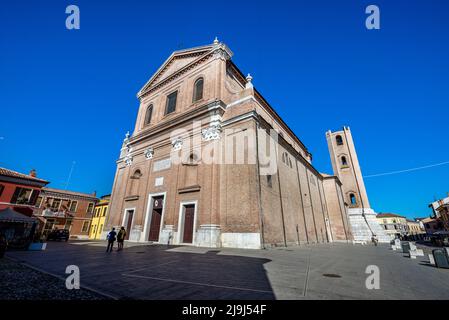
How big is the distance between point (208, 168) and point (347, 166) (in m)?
33.4

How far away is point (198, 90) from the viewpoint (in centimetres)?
1994

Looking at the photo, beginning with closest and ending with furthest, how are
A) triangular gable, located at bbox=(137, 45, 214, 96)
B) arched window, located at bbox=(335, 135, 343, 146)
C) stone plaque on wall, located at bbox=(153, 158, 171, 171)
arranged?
stone plaque on wall, located at bbox=(153, 158, 171, 171) < triangular gable, located at bbox=(137, 45, 214, 96) < arched window, located at bbox=(335, 135, 343, 146)

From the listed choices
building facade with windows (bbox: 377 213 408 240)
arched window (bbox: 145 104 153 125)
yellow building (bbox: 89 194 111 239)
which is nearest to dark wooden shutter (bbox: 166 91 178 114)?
arched window (bbox: 145 104 153 125)

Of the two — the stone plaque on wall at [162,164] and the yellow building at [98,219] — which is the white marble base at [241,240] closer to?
the stone plaque on wall at [162,164]

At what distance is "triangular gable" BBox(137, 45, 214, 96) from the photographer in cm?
2097

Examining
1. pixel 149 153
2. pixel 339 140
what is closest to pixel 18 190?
pixel 149 153

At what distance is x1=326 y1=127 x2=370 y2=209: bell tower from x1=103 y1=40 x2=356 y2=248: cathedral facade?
581 inches

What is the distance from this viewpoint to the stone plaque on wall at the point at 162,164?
18359mm

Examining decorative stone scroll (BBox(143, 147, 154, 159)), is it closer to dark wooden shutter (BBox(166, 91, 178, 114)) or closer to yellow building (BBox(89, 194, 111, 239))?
dark wooden shutter (BBox(166, 91, 178, 114))

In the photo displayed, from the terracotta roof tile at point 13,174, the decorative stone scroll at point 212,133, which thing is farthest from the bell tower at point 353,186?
the terracotta roof tile at point 13,174

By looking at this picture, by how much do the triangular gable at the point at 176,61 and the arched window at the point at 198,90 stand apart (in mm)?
2572

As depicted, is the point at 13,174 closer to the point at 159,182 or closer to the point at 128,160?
the point at 128,160
